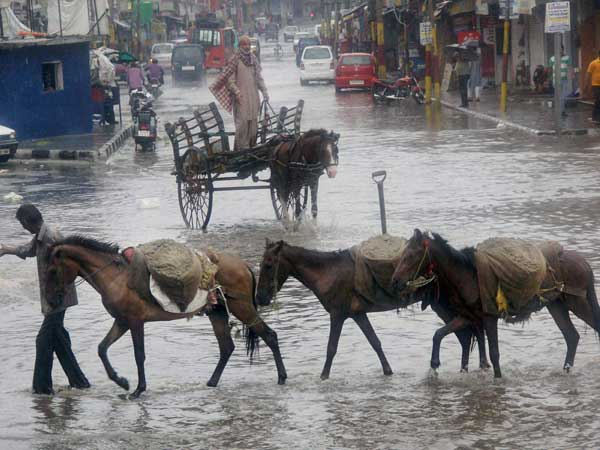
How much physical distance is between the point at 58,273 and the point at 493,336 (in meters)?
3.18

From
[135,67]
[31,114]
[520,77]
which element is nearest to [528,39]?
[520,77]

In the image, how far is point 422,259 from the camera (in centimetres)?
941

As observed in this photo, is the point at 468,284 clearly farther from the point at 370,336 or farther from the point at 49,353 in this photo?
the point at 49,353

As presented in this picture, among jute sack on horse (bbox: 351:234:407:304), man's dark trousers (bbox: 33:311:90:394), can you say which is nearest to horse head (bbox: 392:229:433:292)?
jute sack on horse (bbox: 351:234:407:304)

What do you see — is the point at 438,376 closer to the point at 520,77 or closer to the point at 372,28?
the point at 520,77

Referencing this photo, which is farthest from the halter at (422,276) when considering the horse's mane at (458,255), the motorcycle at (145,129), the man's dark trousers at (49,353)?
the motorcycle at (145,129)

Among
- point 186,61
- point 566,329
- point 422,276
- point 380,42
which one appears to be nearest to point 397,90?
point 380,42

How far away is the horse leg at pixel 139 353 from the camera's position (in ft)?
31.7

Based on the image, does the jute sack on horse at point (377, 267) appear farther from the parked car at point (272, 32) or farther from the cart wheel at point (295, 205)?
the parked car at point (272, 32)

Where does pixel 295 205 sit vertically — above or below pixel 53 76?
below

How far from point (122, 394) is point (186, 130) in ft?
26.8

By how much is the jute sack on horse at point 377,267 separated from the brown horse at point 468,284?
0.30m

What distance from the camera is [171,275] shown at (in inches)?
373

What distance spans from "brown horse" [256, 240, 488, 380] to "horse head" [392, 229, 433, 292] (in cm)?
38
